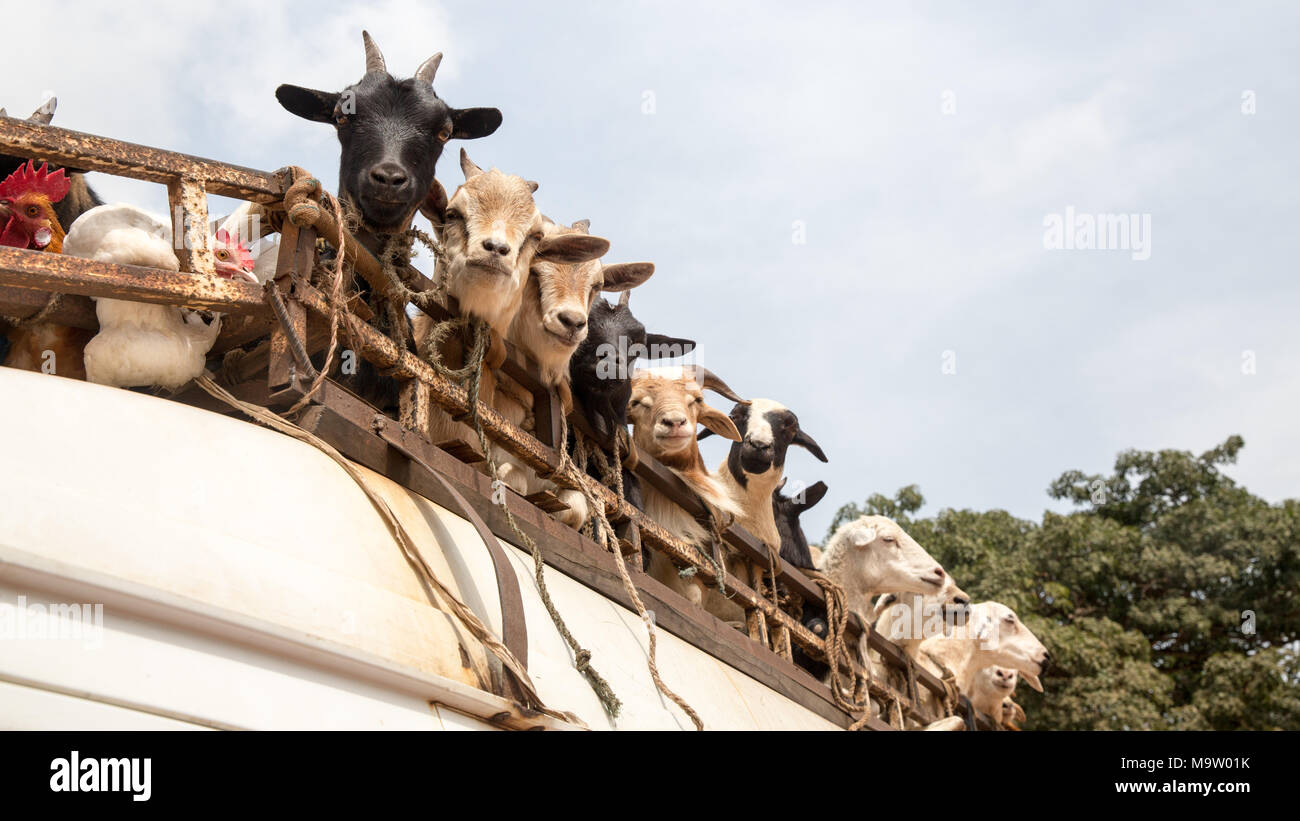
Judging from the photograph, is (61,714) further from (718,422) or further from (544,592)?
(718,422)

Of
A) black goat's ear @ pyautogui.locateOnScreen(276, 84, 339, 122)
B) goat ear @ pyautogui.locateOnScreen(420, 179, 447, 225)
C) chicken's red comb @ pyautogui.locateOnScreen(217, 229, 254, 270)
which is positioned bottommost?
chicken's red comb @ pyautogui.locateOnScreen(217, 229, 254, 270)

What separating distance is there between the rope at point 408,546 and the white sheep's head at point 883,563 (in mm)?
7476

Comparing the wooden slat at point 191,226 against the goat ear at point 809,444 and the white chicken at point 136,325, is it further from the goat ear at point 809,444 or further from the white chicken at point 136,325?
the goat ear at point 809,444

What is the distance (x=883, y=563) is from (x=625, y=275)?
5.10 meters

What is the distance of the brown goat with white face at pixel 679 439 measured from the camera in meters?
7.93

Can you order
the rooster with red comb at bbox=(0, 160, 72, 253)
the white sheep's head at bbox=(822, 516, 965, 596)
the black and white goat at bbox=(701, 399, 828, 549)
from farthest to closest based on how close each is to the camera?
1. the white sheep's head at bbox=(822, 516, 965, 596)
2. the black and white goat at bbox=(701, 399, 828, 549)
3. the rooster with red comb at bbox=(0, 160, 72, 253)

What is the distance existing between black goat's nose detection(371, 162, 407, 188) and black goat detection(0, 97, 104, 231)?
1283 mm

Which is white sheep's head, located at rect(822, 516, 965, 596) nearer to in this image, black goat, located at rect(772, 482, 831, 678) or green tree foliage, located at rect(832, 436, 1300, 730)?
black goat, located at rect(772, 482, 831, 678)

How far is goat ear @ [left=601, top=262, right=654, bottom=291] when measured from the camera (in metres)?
7.11

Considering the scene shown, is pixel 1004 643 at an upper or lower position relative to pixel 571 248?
lower

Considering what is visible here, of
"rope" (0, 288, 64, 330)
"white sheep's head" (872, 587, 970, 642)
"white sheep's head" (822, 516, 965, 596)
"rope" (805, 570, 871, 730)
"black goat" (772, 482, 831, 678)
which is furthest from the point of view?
"white sheep's head" (872, 587, 970, 642)

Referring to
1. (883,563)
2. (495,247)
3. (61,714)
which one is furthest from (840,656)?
(61,714)

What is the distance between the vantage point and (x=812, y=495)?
1012cm

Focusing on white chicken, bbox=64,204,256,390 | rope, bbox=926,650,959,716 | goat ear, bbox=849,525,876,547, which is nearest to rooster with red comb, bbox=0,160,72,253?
white chicken, bbox=64,204,256,390
